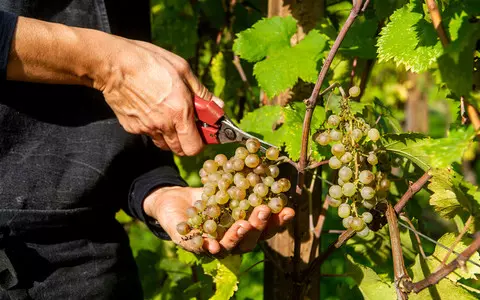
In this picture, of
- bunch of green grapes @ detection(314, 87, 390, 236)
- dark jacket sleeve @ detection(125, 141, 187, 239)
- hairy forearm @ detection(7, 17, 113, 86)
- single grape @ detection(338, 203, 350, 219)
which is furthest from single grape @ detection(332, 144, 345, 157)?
dark jacket sleeve @ detection(125, 141, 187, 239)

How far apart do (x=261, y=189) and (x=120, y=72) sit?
43 centimetres

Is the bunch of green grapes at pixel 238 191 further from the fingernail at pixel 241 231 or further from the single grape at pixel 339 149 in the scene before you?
the single grape at pixel 339 149

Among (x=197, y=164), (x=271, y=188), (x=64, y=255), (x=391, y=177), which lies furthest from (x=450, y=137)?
(x=197, y=164)

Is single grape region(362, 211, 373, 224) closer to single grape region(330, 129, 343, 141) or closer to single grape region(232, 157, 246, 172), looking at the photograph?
single grape region(330, 129, 343, 141)

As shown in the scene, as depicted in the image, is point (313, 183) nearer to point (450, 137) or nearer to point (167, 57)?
point (167, 57)

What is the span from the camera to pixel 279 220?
4.51 feet

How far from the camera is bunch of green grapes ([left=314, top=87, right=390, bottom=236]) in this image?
124 centimetres

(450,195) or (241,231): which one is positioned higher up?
(450,195)

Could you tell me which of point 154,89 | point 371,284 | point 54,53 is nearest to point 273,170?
point 154,89

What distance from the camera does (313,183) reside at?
5.82 feet

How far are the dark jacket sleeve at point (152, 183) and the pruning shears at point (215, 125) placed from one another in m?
0.36

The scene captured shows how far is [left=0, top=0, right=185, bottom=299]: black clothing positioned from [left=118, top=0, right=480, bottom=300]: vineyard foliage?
29 centimetres

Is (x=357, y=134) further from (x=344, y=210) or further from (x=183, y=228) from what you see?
(x=183, y=228)

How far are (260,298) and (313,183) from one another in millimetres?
748
